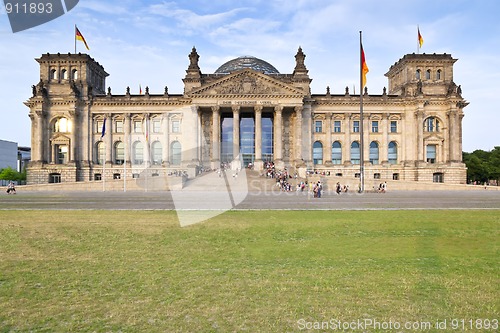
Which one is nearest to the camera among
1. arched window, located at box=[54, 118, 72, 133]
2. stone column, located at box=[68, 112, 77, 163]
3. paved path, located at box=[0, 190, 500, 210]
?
paved path, located at box=[0, 190, 500, 210]

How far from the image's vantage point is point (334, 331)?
22.2 feet

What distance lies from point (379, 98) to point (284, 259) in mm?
71341

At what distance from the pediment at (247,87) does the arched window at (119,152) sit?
1903 centimetres

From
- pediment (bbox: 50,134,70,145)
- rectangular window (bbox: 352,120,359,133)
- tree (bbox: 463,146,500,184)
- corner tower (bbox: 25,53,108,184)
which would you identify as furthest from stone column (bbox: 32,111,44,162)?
tree (bbox: 463,146,500,184)

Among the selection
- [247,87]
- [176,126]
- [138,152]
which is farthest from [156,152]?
[247,87]

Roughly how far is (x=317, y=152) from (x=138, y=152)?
3549 centimetres

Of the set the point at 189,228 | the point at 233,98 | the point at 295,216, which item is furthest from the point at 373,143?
the point at 189,228

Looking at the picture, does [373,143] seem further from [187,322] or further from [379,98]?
[187,322]

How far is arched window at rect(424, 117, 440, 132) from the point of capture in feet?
252

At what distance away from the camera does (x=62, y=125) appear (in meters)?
76.6

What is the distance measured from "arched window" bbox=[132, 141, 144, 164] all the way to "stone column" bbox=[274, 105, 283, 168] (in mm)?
26818

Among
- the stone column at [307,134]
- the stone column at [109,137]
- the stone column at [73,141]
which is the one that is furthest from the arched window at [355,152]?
the stone column at [73,141]

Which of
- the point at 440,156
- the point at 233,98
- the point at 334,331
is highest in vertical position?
the point at 233,98
